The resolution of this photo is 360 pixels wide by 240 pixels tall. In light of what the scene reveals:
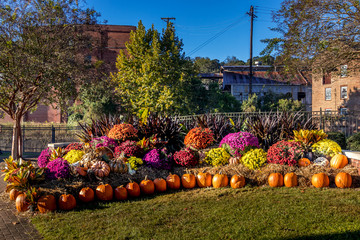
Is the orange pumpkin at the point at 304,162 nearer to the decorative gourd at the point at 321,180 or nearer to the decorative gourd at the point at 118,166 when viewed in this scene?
the decorative gourd at the point at 321,180

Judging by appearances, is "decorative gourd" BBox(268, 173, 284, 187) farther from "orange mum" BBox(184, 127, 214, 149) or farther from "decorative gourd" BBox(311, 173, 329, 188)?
"orange mum" BBox(184, 127, 214, 149)

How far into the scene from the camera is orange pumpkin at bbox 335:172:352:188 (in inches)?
240

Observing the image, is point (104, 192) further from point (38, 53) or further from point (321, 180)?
point (38, 53)

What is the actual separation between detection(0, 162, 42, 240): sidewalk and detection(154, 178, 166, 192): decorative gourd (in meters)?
2.57

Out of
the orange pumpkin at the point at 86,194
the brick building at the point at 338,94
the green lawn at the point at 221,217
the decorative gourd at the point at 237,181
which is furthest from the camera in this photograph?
the brick building at the point at 338,94

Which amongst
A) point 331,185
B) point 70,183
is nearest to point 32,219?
point 70,183

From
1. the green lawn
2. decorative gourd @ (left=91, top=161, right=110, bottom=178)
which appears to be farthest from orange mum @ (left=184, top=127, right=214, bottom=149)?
decorative gourd @ (left=91, top=161, right=110, bottom=178)

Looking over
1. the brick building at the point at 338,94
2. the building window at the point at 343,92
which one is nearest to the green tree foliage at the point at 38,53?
the brick building at the point at 338,94

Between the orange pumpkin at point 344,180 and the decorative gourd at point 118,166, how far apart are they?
463cm

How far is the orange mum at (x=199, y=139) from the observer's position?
8273mm

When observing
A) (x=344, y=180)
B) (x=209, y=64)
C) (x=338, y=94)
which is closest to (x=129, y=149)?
(x=344, y=180)

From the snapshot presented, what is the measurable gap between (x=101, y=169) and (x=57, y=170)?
0.89 m

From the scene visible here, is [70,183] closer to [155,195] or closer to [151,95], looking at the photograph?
[155,195]

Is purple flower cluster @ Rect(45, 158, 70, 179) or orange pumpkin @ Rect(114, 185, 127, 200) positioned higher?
purple flower cluster @ Rect(45, 158, 70, 179)
